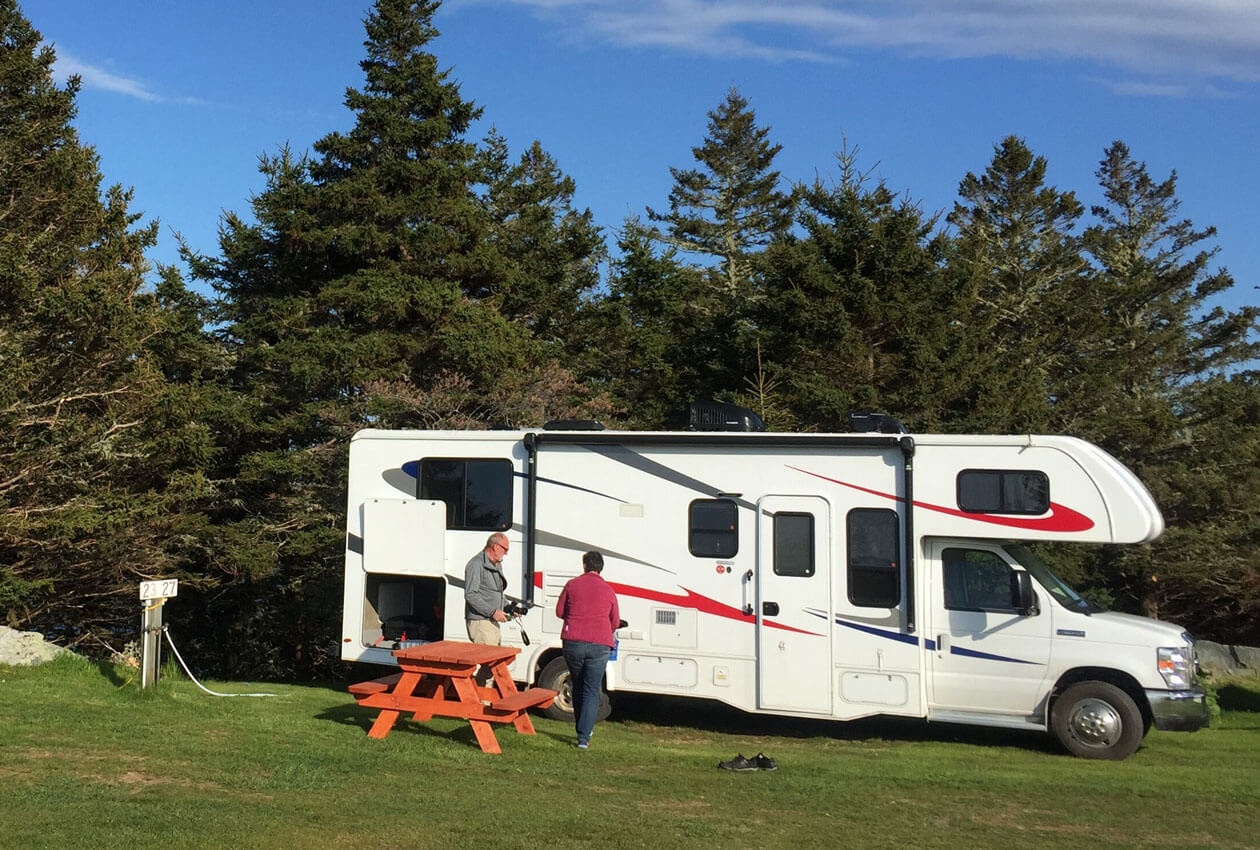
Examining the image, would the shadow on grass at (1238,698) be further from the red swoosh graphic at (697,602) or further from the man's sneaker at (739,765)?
the man's sneaker at (739,765)

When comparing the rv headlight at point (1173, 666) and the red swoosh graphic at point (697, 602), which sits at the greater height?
the red swoosh graphic at point (697, 602)

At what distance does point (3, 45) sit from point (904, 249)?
67.0 feet

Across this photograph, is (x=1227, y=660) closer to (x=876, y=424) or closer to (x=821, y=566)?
(x=876, y=424)

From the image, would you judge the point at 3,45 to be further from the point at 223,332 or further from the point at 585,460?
the point at 585,460

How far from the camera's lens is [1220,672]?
51.5 feet

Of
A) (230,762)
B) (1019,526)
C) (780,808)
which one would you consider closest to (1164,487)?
(1019,526)

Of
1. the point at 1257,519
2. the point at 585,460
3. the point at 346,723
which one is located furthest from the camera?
the point at 1257,519

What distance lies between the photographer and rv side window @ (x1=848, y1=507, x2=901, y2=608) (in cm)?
1051

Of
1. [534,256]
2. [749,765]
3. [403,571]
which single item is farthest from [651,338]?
[749,765]

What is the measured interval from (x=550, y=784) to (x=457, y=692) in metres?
1.74

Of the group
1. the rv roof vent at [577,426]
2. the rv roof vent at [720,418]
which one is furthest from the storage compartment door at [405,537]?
the rv roof vent at [720,418]

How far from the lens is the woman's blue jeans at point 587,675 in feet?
30.8

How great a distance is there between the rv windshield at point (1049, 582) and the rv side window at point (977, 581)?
175 mm

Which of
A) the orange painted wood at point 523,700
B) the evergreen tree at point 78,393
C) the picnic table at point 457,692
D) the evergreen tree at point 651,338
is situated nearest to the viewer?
the picnic table at point 457,692
